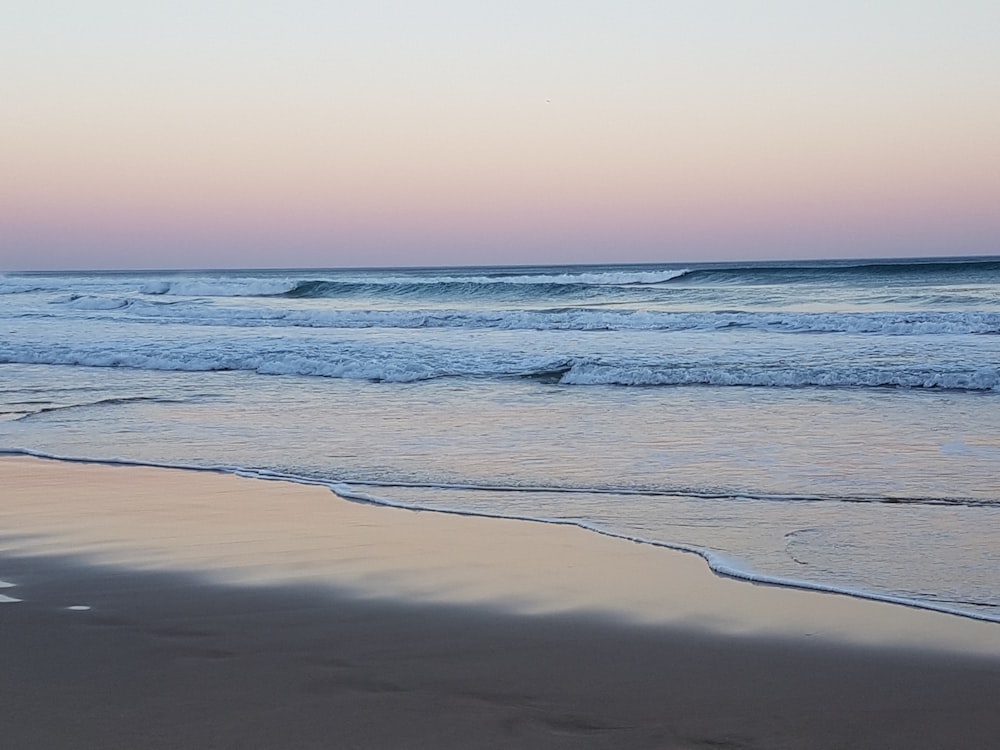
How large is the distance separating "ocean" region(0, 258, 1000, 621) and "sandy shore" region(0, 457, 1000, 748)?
58 cm

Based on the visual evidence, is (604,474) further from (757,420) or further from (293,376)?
(293,376)

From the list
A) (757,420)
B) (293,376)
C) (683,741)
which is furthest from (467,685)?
(293,376)

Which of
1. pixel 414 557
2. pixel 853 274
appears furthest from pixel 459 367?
pixel 853 274

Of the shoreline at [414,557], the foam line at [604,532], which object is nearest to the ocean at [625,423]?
the foam line at [604,532]

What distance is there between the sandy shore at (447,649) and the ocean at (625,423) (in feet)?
1.89

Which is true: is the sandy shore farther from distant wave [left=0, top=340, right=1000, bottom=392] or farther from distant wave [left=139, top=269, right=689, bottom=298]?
distant wave [left=139, top=269, right=689, bottom=298]

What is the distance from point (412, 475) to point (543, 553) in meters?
2.44

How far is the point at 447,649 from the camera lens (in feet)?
13.5

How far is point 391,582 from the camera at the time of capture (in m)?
5.07

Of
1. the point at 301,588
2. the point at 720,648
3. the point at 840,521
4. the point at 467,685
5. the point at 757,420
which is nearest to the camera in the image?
the point at 467,685

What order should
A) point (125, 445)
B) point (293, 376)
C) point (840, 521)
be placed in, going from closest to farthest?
point (840, 521) → point (125, 445) → point (293, 376)

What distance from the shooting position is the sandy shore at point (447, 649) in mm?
3301

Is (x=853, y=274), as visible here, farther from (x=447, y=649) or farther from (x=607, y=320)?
(x=447, y=649)

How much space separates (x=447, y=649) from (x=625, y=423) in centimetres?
655
